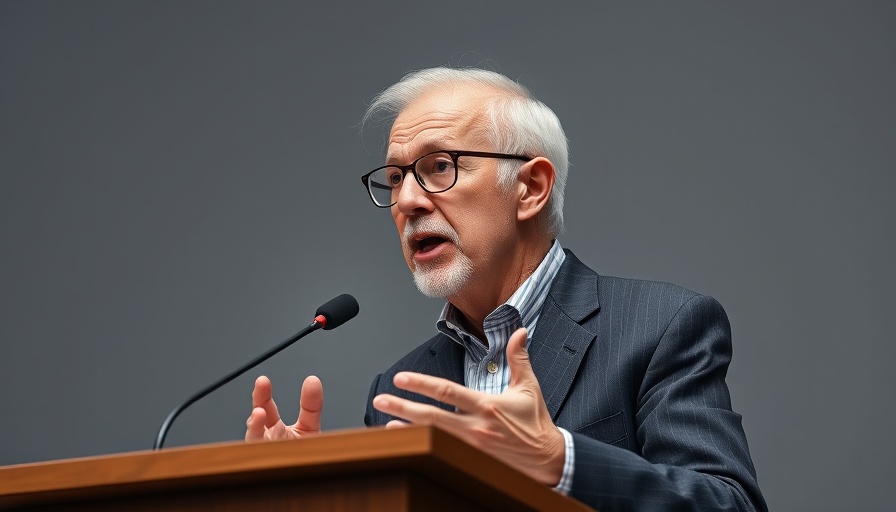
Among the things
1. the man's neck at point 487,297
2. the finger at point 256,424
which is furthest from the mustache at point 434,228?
the finger at point 256,424

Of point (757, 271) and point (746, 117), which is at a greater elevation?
point (746, 117)

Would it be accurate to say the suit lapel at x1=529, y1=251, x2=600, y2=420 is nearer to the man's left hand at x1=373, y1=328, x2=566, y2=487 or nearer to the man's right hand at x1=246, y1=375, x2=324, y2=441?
the man's right hand at x1=246, y1=375, x2=324, y2=441

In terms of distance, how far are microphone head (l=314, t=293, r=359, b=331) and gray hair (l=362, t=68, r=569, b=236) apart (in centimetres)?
47

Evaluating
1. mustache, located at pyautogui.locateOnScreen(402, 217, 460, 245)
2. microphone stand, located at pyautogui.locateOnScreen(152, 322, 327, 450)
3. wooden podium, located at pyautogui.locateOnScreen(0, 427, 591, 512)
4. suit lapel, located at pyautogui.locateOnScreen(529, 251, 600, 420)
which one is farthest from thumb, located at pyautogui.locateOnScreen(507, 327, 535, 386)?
mustache, located at pyautogui.locateOnScreen(402, 217, 460, 245)

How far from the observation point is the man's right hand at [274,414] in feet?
5.47

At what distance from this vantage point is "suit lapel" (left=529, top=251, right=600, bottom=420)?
6.54 feet

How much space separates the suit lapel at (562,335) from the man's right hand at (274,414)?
425 mm

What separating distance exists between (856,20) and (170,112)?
6.86ft

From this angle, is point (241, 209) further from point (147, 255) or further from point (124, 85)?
point (124, 85)

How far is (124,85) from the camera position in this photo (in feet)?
12.0

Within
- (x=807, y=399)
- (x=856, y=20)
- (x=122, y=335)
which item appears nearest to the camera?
(x=807, y=399)

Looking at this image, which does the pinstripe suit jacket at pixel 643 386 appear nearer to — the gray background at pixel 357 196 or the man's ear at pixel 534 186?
the man's ear at pixel 534 186

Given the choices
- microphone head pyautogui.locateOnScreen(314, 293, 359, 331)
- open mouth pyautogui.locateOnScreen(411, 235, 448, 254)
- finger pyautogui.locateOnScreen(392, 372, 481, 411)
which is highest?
open mouth pyautogui.locateOnScreen(411, 235, 448, 254)

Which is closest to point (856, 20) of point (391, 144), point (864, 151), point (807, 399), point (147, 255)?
point (864, 151)
